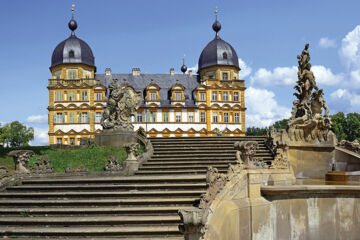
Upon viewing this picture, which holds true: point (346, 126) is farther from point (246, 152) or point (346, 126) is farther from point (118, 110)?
point (246, 152)

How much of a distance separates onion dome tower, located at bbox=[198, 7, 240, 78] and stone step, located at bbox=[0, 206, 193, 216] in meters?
59.0

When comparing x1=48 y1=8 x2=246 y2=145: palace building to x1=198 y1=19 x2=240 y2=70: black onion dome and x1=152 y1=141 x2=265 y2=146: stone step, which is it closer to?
x1=198 y1=19 x2=240 y2=70: black onion dome

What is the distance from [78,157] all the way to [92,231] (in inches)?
361

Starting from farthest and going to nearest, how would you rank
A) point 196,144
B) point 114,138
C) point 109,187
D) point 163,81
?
1. point 163,81
2. point 196,144
3. point 114,138
4. point 109,187

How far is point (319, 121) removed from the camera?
17.7 m

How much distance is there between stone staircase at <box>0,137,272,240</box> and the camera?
9656 mm

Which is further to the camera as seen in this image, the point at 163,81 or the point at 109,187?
the point at 163,81

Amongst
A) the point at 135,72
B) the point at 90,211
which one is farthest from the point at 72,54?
the point at 90,211

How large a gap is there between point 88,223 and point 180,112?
5487cm

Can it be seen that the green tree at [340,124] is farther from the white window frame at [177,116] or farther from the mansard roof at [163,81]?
the white window frame at [177,116]

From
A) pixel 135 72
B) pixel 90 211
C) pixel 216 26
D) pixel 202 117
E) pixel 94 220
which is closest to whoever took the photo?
pixel 94 220

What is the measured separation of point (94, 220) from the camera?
10078 millimetres

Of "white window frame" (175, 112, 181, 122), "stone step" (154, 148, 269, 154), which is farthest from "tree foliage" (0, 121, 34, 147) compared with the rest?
"stone step" (154, 148, 269, 154)

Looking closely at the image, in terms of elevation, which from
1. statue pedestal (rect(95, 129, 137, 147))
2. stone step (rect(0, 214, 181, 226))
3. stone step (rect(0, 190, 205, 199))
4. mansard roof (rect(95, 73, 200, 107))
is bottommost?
stone step (rect(0, 214, 181, 226))
